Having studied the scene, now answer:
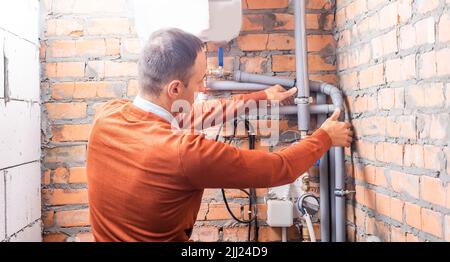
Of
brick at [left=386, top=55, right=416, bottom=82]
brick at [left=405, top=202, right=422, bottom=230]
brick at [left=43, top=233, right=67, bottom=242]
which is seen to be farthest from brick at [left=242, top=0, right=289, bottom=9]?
brick at [left=43, top=233, right=67, bottom=242]

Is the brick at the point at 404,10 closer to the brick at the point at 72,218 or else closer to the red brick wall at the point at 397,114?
the red brick wall at the point at 397,114

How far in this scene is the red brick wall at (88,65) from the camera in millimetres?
1633

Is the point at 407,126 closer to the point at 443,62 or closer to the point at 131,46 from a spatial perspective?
the point at 443,62

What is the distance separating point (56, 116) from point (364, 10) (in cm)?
111

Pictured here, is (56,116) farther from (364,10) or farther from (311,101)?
(364,10)

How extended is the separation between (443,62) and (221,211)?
944mm

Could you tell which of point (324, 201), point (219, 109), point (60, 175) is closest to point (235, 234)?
point (324, 201)

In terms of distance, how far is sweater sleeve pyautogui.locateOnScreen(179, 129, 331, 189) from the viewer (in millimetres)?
1047

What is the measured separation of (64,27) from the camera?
1.63m

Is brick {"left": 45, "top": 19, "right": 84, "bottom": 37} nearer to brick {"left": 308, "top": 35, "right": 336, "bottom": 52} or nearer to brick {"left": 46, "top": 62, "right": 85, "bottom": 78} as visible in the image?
brick {"left": 46, "top": 62, "right": 85, "bottom": 78}

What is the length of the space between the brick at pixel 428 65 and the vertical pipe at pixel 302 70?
0.50 metres

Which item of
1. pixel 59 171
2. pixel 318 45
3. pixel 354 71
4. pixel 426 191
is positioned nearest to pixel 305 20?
pixel 318 45

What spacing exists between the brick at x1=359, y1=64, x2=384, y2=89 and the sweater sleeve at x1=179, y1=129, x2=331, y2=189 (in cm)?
31

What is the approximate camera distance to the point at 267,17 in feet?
5.39
